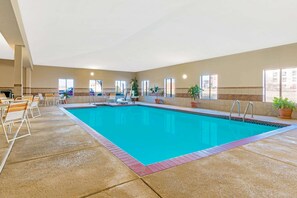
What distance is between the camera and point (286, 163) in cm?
215

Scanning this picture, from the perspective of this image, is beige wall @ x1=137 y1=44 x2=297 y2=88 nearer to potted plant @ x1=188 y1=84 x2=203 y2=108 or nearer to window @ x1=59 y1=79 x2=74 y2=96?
potted plant @ x1=188 y1=84 x2=203 y2=108

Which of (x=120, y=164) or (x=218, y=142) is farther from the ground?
(x=120, y=164)

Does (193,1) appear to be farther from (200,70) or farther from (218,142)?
(200,70)

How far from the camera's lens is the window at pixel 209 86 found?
845cm

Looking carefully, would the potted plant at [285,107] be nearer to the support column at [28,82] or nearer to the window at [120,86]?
the window at [120,86]

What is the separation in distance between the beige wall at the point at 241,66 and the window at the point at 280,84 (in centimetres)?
25

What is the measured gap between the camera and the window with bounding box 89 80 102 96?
12.5 m

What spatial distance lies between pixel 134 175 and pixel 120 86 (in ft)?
40.4

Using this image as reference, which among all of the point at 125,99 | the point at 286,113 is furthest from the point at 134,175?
the point at 125,99

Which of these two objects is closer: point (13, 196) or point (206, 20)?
point (13, 196)

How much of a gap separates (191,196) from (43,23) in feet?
16.4

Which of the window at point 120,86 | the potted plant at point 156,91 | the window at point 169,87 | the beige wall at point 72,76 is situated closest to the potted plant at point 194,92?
the window at point 169,87

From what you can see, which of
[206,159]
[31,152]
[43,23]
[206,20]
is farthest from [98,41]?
[206,159]

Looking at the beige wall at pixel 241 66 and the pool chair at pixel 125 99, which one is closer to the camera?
the beige wall at pixel 241 66
